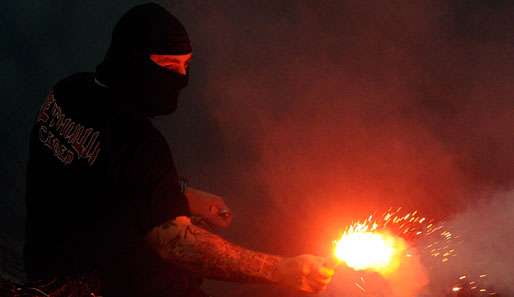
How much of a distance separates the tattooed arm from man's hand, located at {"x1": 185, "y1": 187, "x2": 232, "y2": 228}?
122 cm

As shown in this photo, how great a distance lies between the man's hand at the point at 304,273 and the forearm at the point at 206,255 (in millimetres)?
47

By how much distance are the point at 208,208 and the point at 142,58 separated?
1455 millimetres

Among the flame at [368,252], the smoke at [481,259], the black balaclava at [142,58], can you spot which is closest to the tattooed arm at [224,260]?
the flame at [368,252]

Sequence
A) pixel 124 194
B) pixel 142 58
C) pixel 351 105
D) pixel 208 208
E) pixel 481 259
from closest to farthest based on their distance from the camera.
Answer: pixel 124 194 → pixel 142 58 → pixel 208 208 → pixel 481 259 → pixel 351 105

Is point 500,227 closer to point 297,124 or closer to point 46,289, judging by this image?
point 297,124

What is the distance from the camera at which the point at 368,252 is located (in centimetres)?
315

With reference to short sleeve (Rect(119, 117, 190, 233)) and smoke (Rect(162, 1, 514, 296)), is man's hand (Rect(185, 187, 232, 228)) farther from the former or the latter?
smoke (Rect(162, 1, 514, 296))

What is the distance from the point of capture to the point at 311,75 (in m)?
6.90

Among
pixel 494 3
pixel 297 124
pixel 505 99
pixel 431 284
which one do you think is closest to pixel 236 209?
pixel 297 124

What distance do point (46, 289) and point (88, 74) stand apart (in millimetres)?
1177

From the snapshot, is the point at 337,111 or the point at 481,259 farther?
the point at 337,111

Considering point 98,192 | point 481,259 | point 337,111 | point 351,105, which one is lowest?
point 481,259

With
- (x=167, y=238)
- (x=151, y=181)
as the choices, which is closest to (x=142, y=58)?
(x=151, y=181)

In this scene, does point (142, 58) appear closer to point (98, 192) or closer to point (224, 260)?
point (98, 192)
